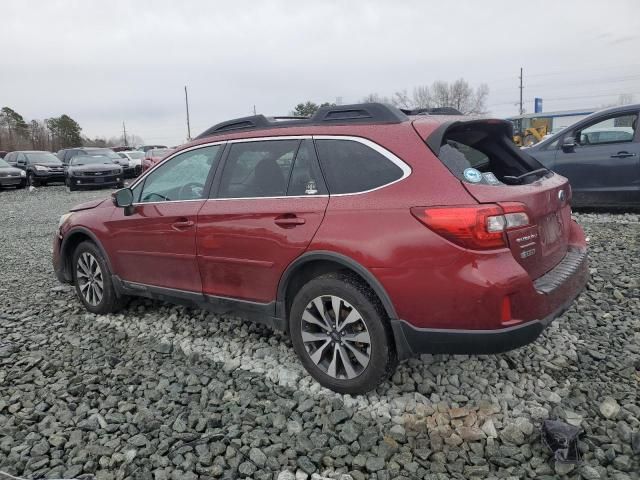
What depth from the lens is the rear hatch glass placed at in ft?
8.67

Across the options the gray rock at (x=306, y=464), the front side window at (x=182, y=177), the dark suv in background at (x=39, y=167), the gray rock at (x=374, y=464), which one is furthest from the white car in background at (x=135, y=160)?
the gray rock at (x=374, y=464)

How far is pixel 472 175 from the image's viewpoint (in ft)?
9.02

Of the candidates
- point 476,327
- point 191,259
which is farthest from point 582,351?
point 191,259

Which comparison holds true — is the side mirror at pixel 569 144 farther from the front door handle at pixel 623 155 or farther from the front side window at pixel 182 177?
the front side window at pixel 182 177

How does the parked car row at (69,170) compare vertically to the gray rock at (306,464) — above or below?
above

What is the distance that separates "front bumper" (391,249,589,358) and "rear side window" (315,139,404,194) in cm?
82

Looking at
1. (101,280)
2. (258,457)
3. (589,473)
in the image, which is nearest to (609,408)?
(589,473)

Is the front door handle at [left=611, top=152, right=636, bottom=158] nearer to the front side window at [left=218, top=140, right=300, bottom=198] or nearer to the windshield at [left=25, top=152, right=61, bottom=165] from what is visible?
the front side window at [left=218, top=140, right=300, bottom=198]

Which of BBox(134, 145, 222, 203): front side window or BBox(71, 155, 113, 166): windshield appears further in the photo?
BBox(71, 155, 113, 166): windshield

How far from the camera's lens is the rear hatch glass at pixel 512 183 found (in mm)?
2643

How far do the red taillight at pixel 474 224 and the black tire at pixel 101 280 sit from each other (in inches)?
128

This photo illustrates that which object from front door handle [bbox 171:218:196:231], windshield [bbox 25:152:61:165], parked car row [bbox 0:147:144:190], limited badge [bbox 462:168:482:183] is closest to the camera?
limited badge [bbox 462:168:482:183]

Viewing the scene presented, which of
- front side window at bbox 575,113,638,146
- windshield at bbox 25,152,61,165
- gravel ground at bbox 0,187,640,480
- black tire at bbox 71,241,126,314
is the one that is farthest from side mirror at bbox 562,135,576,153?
windshield at bbox 25,152,61,165

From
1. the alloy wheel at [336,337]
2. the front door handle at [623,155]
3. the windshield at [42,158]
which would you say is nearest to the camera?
the alloy wheel at [336,337]
